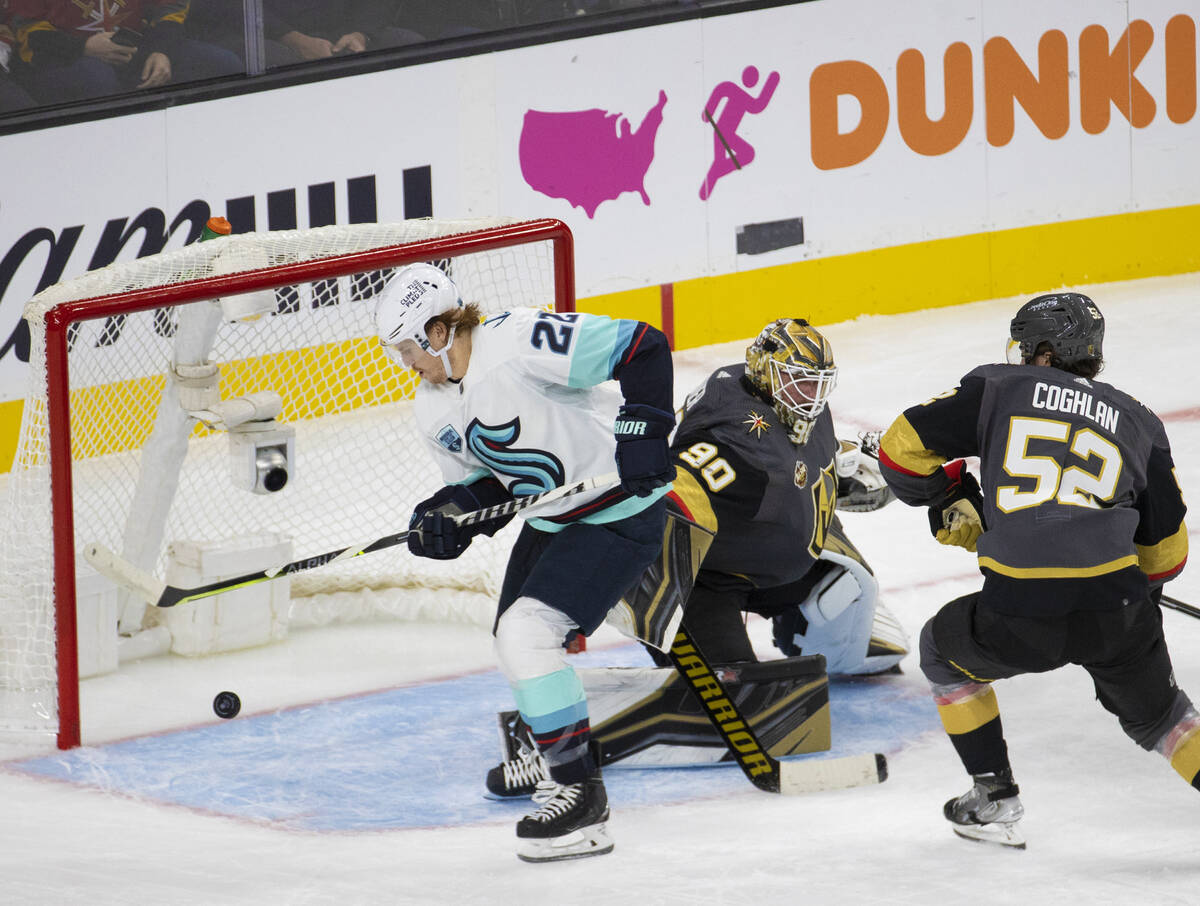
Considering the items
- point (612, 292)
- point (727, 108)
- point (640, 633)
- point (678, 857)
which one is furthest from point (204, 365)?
point (727, 108)

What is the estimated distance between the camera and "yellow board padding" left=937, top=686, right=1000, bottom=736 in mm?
3156

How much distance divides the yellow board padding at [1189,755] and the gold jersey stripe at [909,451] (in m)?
0.58

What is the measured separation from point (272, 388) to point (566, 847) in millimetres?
2219

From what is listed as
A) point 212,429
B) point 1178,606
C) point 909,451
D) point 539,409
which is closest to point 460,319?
point 539,409

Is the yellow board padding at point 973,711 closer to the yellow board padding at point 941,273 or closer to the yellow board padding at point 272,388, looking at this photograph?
the yellow board padding at point 272,388

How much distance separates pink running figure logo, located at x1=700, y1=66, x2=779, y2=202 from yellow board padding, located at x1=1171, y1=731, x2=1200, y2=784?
13.8 feet

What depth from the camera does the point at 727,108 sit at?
6.96 meters

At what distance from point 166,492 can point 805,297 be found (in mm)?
3428

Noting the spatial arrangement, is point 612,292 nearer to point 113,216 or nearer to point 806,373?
point 113,216

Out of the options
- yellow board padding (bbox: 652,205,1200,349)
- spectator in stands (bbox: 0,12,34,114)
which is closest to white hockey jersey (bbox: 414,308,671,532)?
spectator in stands (bbox: 0,12,34,114)

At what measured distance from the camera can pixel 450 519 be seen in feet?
11.2

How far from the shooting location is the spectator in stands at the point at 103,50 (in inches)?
224

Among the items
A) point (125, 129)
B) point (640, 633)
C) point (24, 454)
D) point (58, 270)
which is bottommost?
point (640, 633)

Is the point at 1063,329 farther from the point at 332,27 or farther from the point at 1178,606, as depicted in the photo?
the point at 332,27
